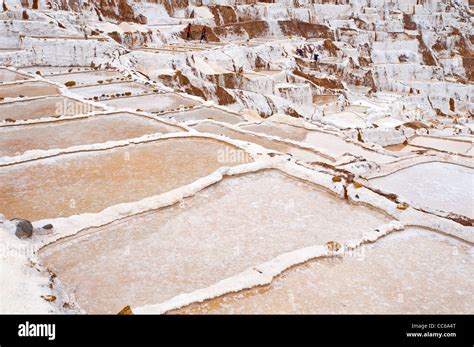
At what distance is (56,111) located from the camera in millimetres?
16047

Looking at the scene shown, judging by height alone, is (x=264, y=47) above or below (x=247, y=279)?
above

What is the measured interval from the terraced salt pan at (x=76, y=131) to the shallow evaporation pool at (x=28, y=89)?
195 inches

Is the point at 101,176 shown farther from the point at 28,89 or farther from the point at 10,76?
the point at 10,76

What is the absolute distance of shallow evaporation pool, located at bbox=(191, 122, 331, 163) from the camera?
47.1 feet

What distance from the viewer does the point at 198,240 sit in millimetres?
7727

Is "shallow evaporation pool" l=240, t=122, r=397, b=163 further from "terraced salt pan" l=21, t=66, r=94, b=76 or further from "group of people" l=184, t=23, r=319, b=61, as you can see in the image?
"group of people" l=184, t=23, r=319, b=61

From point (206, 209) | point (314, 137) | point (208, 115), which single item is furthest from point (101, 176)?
point (314, 137)

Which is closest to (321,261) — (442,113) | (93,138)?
(93,138)

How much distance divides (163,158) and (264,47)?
107ft

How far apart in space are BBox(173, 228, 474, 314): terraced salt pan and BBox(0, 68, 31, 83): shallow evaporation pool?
19152 mm

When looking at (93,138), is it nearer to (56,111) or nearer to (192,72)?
(56,111)

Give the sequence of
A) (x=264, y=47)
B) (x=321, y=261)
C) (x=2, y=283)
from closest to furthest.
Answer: (x=2, y=283), (x=321, y=261), (x=264, y=47)

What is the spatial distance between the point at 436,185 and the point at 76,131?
1035cm
